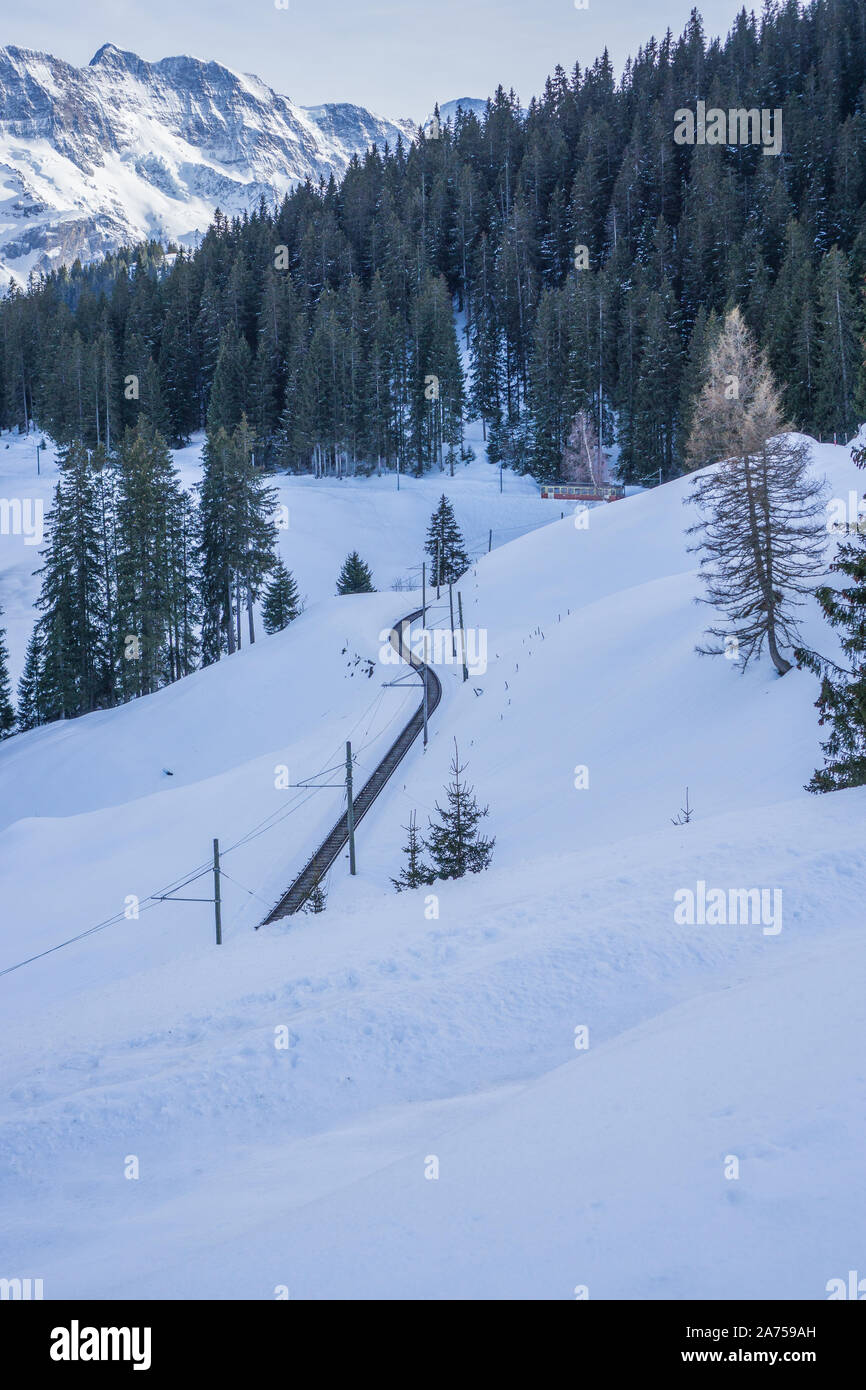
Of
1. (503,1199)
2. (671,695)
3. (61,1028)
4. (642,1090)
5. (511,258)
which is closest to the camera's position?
(503,1199)

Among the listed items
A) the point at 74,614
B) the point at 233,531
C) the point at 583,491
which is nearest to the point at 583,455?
the point at 583,491

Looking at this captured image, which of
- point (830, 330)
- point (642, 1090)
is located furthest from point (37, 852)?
point (830, 330)

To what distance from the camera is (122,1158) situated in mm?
8203

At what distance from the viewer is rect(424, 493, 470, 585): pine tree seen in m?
63.7

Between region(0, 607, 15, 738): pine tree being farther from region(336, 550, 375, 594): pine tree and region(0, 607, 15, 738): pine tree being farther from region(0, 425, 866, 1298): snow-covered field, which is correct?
region(0, 425, 866, 1298): snow-covered field

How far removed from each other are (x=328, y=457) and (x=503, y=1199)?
3244 inches

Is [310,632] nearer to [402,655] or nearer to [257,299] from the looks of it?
[402,655]

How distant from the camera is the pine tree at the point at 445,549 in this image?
63688mm

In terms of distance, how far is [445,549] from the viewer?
215 feet

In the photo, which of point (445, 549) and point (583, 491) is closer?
point (445, 549)

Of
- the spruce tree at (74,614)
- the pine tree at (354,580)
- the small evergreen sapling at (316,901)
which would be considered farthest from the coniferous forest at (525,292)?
the small evergreen sapling at (316,901)

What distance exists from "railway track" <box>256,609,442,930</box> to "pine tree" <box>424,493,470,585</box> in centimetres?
1779

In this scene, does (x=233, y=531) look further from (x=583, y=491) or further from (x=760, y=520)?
(x=760, y=520)

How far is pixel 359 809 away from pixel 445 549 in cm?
3962
